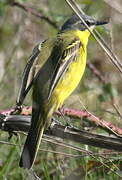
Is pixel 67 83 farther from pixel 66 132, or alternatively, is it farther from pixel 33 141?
pixel 66 132

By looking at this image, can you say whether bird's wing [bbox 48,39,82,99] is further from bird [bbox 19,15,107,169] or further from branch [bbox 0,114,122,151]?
branch [bbox 0,114,122,151]

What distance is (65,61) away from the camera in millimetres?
5055

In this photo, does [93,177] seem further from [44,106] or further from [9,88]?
[9,88]

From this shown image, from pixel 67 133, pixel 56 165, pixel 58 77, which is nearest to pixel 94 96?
pixel 56 165

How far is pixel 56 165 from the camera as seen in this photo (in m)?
5.53

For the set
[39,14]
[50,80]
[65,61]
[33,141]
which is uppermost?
[39,14]

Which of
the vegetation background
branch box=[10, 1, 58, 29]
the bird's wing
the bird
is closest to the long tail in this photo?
the bird

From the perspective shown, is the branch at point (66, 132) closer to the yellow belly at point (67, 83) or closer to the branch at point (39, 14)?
the yellow belly at point (67, 83)

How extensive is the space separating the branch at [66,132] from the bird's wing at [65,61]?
0.32m

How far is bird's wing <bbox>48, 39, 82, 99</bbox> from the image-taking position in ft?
16.0

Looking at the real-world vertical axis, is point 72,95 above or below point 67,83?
above

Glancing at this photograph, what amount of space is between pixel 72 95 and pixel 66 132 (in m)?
2.96

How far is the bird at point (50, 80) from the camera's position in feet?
15.2

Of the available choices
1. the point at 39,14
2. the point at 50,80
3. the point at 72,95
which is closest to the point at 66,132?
the point at 50,80
